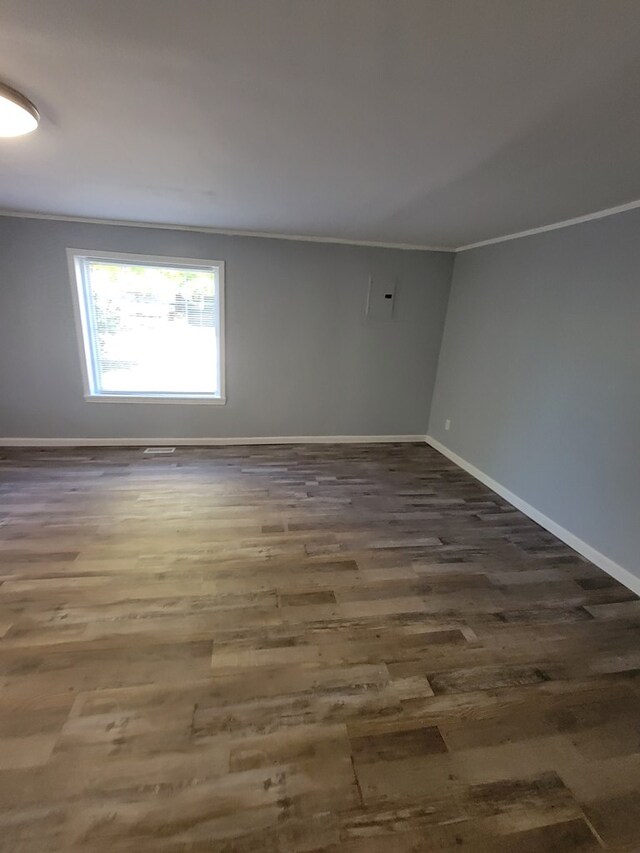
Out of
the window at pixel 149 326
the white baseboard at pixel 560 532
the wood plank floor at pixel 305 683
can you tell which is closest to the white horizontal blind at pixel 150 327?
the window at pixel 149 326

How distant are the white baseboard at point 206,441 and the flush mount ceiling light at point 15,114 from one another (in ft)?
9.82

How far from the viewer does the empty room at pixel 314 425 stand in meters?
1.20

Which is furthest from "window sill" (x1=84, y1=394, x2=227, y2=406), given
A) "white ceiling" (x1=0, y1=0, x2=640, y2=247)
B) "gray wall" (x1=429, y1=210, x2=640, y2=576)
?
"gray wall" (x1=429, y1=210, x2=640, y2=576)

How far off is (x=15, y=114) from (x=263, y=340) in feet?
9.06

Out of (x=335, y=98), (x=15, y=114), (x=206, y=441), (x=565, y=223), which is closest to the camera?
(x=335, y=98)

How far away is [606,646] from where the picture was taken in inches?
78.4

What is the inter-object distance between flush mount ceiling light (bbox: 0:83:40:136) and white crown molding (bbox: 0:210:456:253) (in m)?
2.11

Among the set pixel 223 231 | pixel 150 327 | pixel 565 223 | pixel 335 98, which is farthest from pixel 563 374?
pixel 150 327

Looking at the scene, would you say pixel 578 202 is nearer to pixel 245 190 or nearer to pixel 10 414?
pixel 245 190

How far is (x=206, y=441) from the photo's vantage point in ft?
14.3

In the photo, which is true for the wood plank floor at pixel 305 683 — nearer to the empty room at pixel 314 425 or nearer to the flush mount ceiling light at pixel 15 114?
the empty room at pixel 314 425

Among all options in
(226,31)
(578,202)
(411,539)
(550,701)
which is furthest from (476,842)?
(578,202)

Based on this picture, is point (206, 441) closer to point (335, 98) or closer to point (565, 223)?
point (335, 98)

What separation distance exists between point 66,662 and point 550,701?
2.09 meters
